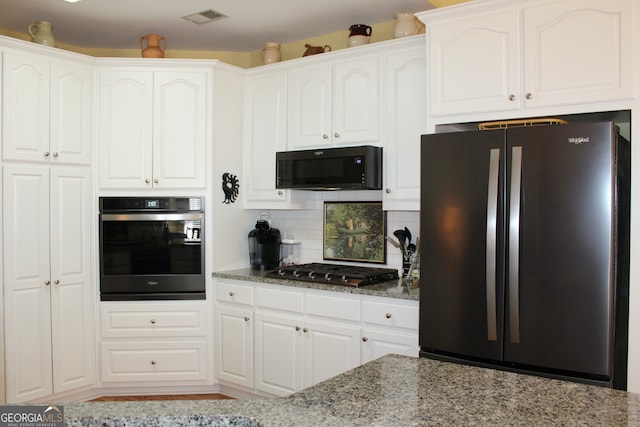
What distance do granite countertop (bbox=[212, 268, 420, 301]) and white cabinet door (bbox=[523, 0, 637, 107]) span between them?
4.02 feet

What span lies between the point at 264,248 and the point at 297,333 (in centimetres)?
83

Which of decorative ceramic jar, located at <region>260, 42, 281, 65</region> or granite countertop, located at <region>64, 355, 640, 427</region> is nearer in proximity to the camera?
granite countertop, located at <region>64, 355, 640, 427</region>

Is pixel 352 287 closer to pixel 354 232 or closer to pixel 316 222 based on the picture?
pixel 354 232

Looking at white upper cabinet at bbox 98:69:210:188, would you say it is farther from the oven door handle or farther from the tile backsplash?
the tile backsplash

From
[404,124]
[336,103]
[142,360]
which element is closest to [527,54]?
[404,124]

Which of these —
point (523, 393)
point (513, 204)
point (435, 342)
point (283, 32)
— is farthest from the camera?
point (283, 32)

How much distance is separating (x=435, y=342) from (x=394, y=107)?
59.4 inches

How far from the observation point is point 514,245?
234 cm

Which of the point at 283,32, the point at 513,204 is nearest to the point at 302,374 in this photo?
the point at 513,204

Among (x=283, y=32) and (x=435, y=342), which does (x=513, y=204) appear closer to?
(x=435, y=342)

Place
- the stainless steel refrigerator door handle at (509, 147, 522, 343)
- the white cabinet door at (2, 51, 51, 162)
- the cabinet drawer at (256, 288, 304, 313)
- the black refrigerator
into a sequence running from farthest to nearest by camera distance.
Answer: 1. the cabinet drawer at (256, 288, 304, 313)
2. the white cabinet door at (2, 51, 51, 162)
3. the stainless steel refrigerator door handle at (509, 147, 522, 343)
4. the black refrigerator

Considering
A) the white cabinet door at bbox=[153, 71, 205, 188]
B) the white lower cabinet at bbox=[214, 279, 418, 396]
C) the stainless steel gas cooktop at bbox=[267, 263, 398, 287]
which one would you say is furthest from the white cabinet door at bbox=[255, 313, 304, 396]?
the white cabinet door at bbox=[153, 71, 205, 188]

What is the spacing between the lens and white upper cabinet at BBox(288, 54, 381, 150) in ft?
11.4

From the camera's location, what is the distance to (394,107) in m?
3.36
